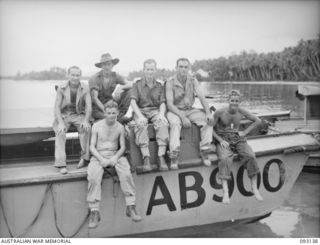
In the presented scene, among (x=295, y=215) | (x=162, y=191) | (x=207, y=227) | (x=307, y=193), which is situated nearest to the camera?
(x=162, y=191)

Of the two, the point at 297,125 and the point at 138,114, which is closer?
the point at 138,114

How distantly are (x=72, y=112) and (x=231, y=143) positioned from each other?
6.33 feet

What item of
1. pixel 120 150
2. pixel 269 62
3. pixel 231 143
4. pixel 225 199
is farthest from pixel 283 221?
pixel 269 62

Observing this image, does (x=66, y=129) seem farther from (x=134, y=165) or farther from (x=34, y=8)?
(x=34, y=8)

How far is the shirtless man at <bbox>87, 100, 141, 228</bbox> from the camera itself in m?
3.62

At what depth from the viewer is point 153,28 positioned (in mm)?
4871

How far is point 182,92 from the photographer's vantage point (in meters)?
4.23

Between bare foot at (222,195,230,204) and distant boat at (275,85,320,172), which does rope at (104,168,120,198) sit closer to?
bare foot at (222,195,230,204)

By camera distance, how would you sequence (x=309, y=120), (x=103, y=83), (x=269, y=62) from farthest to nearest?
(x=269, y=62), (x=309, y=120), (x=103, y=83)

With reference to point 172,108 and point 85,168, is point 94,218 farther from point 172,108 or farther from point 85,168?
point 172,108

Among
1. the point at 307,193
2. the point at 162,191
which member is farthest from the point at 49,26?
the point at 307,193

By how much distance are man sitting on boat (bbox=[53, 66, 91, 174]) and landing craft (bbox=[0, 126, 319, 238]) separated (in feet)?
0.68

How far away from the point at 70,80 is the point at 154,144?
1184 mm

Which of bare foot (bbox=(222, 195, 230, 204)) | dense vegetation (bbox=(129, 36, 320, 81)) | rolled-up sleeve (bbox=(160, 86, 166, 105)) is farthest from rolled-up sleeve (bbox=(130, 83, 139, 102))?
bare foot (bbox=(222, 195, 230, 204))
